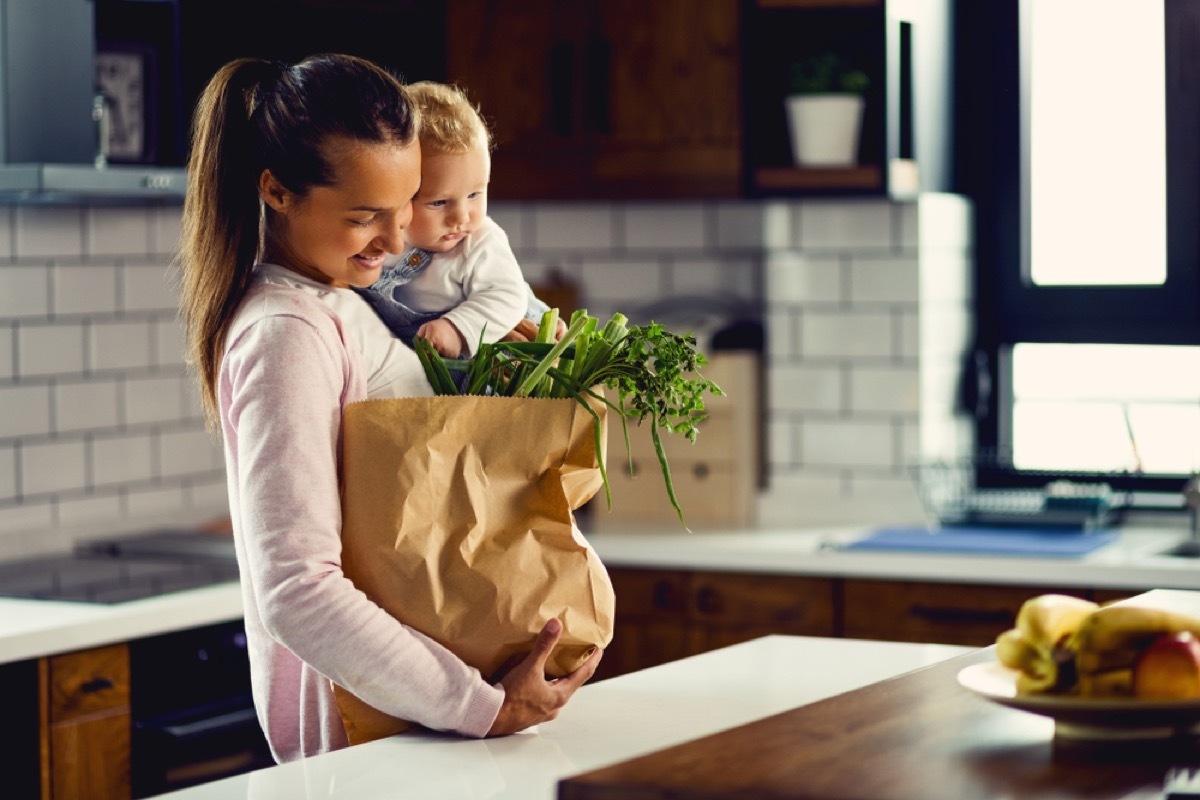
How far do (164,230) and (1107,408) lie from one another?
2.23 meters

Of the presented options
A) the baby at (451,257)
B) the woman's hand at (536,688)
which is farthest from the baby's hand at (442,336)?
the woman's hand at (536,688)

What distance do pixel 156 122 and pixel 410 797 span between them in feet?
7.95

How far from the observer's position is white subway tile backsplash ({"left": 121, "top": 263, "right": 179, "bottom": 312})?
383 centimetres

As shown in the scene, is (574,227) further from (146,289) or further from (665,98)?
(146,289)

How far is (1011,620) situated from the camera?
329cm

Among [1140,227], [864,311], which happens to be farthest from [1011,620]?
[1140,227]

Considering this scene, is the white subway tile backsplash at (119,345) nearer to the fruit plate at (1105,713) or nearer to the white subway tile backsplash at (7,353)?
the white subway tile backsplash at (7,353)

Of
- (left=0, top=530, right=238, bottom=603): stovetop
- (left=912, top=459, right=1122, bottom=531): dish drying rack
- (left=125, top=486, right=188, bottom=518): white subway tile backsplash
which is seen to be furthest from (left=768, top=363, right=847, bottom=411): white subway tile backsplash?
(left=125, top=486, right=188, bottom=518): white subway tile backsplash

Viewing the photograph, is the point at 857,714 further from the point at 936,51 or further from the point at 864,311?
the point at 936,51

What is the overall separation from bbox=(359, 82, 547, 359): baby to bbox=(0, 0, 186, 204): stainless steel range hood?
→ 145cm

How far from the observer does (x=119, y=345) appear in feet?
12.5

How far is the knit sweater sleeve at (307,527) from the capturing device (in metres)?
1.63

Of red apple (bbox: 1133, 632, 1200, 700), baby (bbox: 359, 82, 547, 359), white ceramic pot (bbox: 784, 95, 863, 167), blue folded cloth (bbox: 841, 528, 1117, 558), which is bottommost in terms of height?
blue folded cloth (bbox: 841, 528, 1117, 558)

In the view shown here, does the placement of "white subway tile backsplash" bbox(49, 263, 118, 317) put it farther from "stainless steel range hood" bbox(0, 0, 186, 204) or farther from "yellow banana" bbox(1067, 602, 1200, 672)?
"yellow banana" bbox(1067, 602, 1200, 672)
